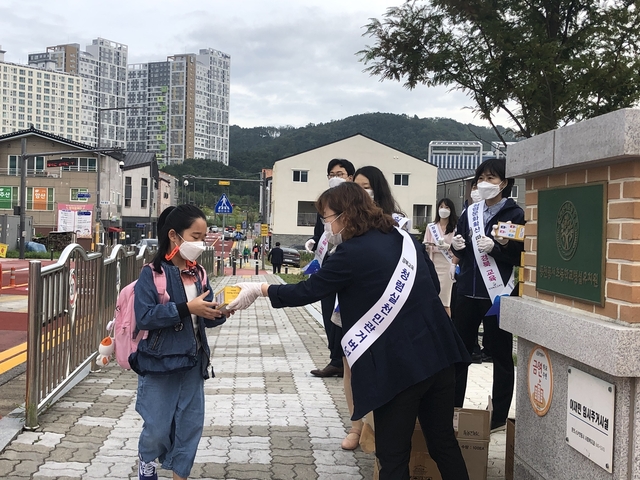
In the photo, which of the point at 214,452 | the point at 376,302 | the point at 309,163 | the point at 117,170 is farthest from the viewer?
the point at 117,170

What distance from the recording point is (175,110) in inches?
5039

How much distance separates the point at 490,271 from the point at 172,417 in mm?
2434

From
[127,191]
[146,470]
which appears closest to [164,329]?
[146,470]

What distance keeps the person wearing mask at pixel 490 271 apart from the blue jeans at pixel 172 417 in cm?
196

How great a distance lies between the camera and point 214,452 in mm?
4414

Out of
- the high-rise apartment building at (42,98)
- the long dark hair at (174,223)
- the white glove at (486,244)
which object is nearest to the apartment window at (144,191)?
the high-rise apartment building at (42,98)

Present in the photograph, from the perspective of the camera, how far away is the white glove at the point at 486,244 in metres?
4.57

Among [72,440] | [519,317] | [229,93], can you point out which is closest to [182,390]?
[72,440]

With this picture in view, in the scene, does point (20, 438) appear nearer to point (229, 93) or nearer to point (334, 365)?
point (334, 365)

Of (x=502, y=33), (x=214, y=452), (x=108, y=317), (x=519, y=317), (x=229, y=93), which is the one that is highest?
(x=229, y=93)

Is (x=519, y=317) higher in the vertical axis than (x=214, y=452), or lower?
higher

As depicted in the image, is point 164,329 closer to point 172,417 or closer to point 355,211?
point 172,417

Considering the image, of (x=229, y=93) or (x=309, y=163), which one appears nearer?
(x=309, y=163)

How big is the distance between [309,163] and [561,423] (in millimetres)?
53734
